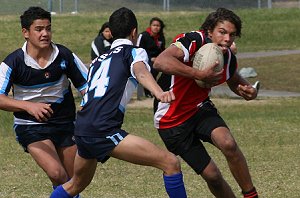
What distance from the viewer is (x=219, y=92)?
70.7 ft

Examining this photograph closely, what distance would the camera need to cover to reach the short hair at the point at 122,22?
24.2 feet

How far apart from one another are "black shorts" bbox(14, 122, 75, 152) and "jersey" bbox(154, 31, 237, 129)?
799 millimetres

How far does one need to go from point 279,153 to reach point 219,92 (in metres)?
9.17

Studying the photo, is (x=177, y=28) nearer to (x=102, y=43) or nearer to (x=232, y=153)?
(x=102, y=43)

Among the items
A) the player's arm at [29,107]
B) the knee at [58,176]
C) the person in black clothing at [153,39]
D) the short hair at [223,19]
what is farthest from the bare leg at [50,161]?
the person in black clothing at [153,39]

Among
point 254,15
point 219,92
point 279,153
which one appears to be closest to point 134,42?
point 279,153

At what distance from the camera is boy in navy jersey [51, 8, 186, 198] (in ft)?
23.6

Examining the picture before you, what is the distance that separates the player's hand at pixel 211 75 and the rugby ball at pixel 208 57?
0.03m

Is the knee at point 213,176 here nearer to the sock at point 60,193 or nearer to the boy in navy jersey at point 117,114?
the boy in navy jersey at point 117,114

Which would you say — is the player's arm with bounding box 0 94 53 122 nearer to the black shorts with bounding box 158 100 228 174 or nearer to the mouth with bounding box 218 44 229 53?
the black shorts with bounding box 158 100 228 174

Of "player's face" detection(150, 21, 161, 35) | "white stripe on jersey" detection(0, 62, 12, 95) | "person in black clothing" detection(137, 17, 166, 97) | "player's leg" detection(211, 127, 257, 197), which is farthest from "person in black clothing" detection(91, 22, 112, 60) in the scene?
"player's leg" detection(211, 127, 257, 197)

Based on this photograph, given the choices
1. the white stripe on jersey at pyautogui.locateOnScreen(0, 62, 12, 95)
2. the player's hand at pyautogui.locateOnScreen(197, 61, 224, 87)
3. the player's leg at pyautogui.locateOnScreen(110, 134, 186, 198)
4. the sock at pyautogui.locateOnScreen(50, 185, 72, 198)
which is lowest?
the sock at pyautogui.locateOnScreen(50, 185, 72, 198)

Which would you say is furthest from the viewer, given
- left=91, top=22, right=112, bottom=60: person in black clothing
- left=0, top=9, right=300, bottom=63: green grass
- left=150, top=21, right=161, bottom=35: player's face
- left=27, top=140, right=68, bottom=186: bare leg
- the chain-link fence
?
the chain-link fence

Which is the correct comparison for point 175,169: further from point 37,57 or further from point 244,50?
point 244,50
